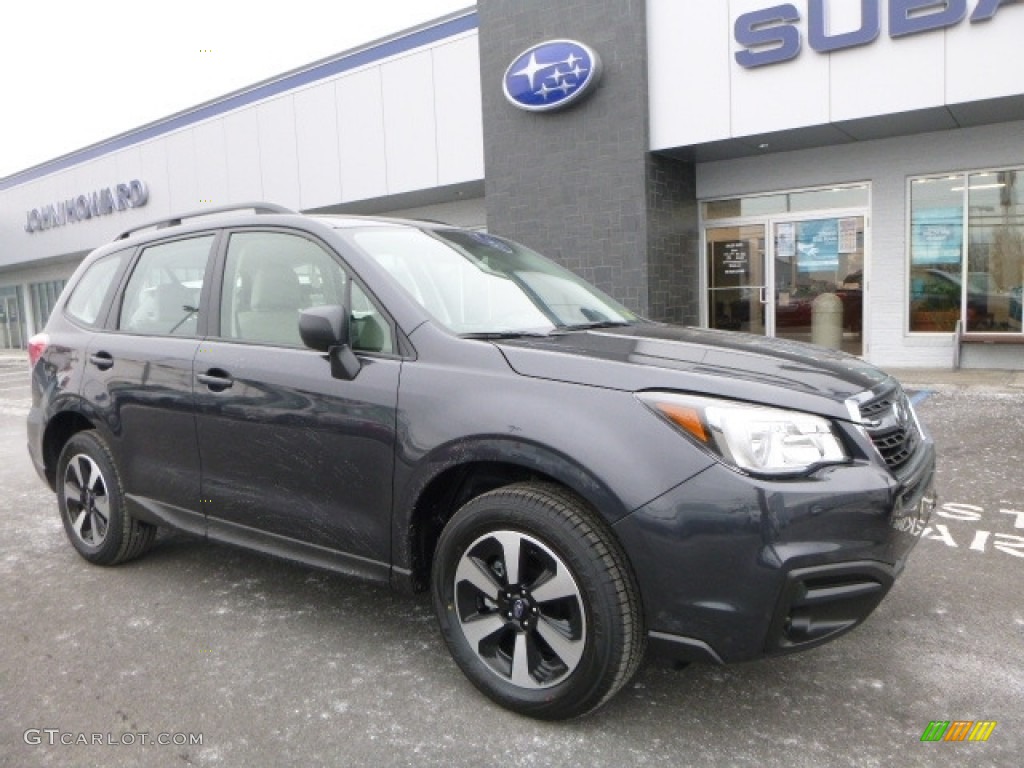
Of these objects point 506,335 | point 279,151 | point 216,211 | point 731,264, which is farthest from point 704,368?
point 279,151

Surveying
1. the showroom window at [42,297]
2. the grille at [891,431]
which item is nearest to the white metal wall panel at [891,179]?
the grille at [891,431]

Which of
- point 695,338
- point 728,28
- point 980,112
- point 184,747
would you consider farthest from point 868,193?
point 184,747

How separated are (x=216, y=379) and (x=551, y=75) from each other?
1017cm

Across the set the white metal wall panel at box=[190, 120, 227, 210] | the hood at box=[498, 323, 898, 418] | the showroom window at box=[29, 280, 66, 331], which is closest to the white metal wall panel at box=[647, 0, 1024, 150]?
the hood at box=[498, 323, 898, 418]

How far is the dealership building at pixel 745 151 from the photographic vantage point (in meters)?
9.89

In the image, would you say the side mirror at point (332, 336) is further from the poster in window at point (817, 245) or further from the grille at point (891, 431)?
the poster in window at point (817, 245)

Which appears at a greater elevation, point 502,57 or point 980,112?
point 502,57

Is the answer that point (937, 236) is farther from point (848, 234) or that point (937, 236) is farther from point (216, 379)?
point (216, 379)

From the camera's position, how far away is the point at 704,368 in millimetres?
2494

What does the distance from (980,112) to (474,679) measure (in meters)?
10.2

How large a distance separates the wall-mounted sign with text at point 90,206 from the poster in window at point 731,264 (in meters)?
15.2

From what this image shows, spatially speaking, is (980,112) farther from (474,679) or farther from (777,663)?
(474,679)

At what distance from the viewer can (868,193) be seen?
11422 mm

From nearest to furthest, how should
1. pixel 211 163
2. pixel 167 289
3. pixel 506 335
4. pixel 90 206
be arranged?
pixel 506 335 < pixel 167 289 < pixel 211 163 < pixel 90 206
